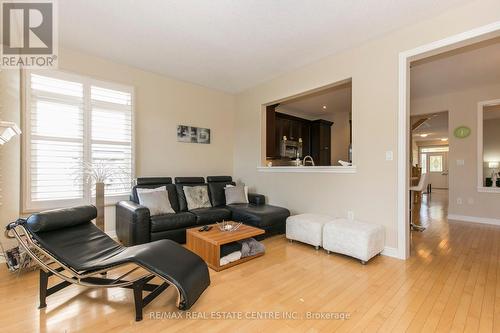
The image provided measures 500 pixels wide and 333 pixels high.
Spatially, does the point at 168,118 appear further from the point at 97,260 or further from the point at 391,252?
the point at 391,252

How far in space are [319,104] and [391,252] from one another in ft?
12.5

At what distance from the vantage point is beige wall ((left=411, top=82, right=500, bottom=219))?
4496mm

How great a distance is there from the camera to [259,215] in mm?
3346

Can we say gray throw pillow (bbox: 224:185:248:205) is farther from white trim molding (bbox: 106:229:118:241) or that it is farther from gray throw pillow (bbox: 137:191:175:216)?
white trim molding (bbox: 106:229:118:241)

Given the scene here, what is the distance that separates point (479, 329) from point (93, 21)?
14.3 ft

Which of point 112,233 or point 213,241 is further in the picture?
point 112,233

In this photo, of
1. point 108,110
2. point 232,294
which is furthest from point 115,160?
point 232,294

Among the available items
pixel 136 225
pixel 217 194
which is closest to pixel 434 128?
pixel 217 194

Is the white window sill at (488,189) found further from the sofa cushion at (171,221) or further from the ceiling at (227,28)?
the sofa cushion at (171,221)

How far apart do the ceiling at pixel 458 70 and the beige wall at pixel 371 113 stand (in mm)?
725

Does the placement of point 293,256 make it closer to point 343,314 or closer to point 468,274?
point 343,314

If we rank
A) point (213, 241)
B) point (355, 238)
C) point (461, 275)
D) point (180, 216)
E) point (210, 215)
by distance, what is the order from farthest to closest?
point (210, 215)
point (180, 216)
point (355, 238)
point (213, 241)
point (461, 275)

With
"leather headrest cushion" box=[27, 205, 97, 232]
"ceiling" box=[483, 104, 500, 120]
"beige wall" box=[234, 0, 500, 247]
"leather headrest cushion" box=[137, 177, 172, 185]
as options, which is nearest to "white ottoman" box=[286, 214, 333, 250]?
"beige wall" box=[234, 0, 500, 247]

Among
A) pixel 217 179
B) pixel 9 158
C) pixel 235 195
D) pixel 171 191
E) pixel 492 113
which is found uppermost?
pixel 492 113
